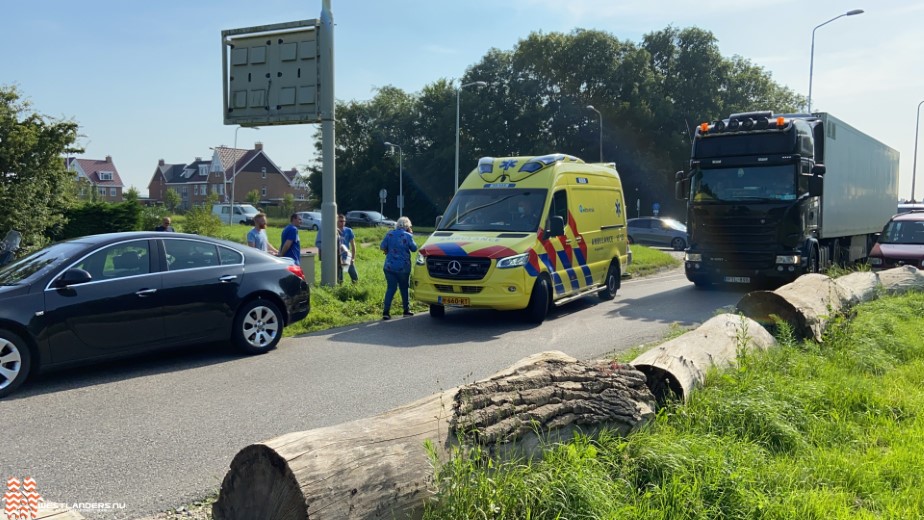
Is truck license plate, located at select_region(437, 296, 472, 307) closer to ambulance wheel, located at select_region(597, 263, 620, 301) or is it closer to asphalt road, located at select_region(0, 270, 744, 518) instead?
asphalt road, located at select_region(0, 270, 744, 518)

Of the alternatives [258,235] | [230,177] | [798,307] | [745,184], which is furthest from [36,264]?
[230,177]

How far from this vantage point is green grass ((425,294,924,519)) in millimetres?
3324

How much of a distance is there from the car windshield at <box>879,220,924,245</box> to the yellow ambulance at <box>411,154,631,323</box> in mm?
6841

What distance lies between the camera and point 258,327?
843 centimetres

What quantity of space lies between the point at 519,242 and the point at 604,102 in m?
44.0

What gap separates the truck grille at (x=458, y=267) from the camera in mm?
10359

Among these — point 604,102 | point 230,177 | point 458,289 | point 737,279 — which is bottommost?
point 737,279

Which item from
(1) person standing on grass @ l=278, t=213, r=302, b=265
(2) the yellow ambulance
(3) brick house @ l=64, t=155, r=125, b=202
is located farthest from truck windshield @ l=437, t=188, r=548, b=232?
(3) brick house @ l=64, t=155, r=125, b=202

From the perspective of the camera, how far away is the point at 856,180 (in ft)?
56.3

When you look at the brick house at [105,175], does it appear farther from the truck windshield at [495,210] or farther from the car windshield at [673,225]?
the truck windshield at [495,210]

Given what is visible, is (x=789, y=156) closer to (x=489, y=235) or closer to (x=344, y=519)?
(x=489, y=235)

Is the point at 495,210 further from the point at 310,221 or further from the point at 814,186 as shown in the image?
the point at 310,221

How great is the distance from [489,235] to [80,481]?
7.32 metres

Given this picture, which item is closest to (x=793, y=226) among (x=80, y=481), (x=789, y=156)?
(x=789, y=156)
